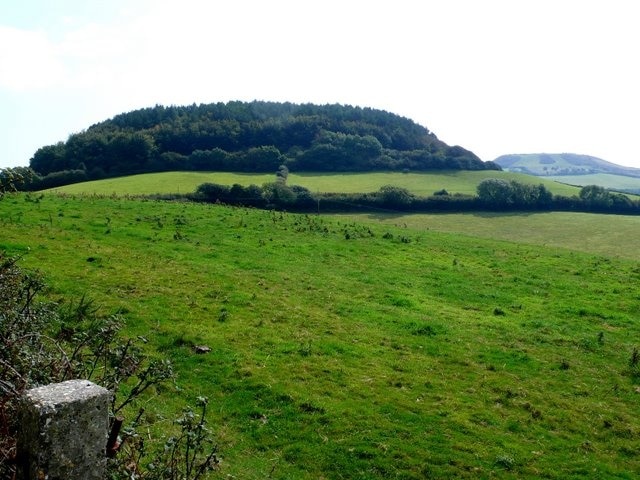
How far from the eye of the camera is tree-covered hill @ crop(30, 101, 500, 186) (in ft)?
280

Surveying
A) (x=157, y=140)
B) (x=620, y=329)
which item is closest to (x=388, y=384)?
(x=620, y=329)

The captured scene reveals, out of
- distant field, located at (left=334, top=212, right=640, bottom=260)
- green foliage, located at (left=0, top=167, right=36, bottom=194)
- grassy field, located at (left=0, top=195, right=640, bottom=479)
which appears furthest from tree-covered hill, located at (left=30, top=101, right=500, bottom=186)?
green foliage, located at (left=0, top=167, right=36, bottom=194)

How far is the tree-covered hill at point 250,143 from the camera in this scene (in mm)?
85250

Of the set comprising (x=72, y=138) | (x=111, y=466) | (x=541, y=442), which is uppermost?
(x=72, y=138)

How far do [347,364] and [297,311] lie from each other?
408cm

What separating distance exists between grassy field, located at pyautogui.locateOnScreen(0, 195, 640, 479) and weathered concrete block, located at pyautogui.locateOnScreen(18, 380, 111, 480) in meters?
4.56

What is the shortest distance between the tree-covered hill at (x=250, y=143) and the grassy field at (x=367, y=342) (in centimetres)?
5756

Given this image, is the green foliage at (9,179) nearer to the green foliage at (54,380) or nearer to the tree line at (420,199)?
the green foliage at (54,380)

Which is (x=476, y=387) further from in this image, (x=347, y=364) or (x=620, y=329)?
(x=620, y=329)

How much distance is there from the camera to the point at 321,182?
255 ft

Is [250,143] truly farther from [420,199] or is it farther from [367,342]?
[367,342]

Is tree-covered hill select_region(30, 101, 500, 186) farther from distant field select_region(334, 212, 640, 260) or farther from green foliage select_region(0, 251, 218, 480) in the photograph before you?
green foliage select_region(0, 251, 218, 480)

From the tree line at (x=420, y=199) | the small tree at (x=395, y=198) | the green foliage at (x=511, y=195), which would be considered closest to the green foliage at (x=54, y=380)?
the tree line at (x=420, y=199)

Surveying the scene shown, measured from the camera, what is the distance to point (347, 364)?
14258 millimetres
